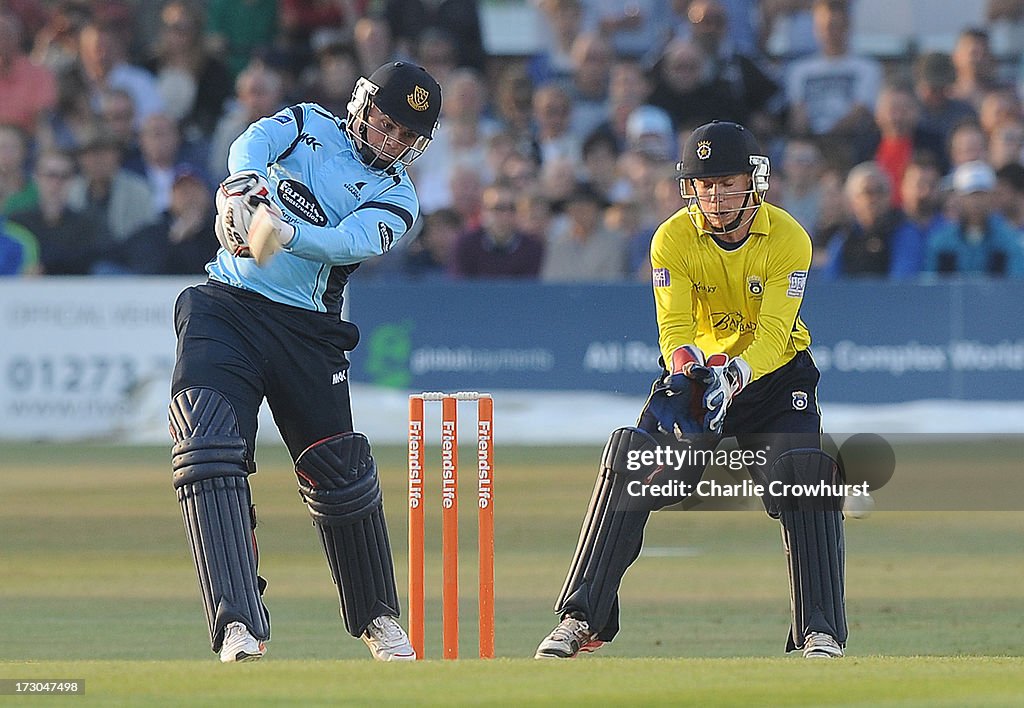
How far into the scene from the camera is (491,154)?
1756cm

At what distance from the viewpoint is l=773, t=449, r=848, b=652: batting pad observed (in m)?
6.76

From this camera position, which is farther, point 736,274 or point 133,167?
point 133,167

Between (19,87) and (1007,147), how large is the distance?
913 cm

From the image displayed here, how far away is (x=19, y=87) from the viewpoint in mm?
18109

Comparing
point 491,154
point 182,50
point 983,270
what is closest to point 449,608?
point 983,270

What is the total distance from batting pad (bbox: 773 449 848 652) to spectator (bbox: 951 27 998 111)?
1204 centimetres

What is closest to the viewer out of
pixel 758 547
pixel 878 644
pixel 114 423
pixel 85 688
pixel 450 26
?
pixel 85 688

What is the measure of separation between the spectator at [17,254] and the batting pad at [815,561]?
10.6 meters

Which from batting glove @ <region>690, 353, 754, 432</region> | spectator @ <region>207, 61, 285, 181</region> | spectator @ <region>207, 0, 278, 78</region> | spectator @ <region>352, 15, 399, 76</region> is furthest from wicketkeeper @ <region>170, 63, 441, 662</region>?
spectator @ <region>207, 0, 278, 78</region>

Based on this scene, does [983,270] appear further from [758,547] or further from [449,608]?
[449,608]

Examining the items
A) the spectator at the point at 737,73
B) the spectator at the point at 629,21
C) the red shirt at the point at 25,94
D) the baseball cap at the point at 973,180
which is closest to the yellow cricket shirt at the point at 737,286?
the baseball cap at the point at 973,180

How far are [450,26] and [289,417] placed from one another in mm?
12605

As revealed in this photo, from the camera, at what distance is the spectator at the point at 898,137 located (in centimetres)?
1750

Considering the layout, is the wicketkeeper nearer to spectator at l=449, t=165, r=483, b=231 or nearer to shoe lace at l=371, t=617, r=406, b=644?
shoe lace at l=371, t=617, r=406, b=644
